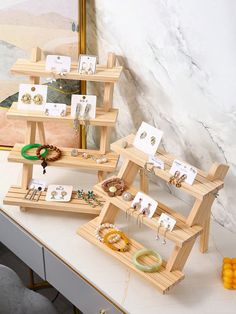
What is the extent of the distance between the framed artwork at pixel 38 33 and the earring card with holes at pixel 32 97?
22 centimetres

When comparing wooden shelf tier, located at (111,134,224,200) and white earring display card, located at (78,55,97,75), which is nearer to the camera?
wooden shelf tier, located at (111,134,224,200)

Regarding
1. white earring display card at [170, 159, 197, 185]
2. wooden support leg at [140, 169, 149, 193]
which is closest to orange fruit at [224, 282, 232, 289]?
white earring display card at [170, 159, 197, 185]

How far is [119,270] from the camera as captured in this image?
6.69 feet

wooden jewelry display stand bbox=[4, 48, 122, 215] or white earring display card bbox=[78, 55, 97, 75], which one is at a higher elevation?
white earring display card bbox=[78, 55, 97, 75]

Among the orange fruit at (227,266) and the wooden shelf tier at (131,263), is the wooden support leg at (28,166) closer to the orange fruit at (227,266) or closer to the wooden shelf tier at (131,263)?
the wooden shelf tier at (131,263)

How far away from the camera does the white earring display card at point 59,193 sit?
224 centimetres

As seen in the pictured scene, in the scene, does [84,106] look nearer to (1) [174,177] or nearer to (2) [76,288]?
(1) [174,177]

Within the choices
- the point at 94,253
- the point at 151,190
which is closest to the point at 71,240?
the point at 94,253

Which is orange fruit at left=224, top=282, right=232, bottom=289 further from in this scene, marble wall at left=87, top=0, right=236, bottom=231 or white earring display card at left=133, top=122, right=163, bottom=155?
white earring display card at left=133, top=122, right=163, bottom=155

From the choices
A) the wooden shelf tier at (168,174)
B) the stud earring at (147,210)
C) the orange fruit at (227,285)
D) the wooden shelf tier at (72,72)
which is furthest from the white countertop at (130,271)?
the wooden shelf tier at (72,72)

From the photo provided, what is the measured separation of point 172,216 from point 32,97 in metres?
0.71

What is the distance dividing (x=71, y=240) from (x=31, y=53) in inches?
29.7

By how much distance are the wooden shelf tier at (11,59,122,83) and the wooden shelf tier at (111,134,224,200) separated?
0.25 metres

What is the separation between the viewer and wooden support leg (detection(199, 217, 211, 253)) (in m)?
2.09
